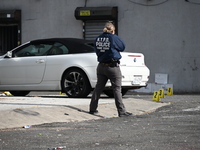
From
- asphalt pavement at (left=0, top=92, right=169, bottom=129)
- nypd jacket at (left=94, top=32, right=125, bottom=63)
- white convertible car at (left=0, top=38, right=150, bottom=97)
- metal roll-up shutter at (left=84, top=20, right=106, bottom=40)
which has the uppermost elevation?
metal roll-up shutter at (left=84, top=20, right=106, bottom=40)

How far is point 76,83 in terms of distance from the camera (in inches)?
539

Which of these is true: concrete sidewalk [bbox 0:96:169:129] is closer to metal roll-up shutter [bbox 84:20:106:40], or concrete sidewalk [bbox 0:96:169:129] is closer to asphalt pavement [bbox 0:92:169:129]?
asphalt pavement [bbox 0:92:169:129]

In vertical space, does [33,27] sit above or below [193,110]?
above

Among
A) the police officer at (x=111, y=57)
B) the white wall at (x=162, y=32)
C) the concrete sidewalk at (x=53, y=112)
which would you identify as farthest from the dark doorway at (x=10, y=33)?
the police officer at (x=111, y=57)

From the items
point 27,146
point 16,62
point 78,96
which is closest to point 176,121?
point 27,146

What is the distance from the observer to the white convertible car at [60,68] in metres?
13.5

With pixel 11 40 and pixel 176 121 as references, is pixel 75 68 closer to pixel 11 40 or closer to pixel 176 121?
pixel 176 121

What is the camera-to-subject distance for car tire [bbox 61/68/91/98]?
13539 mm

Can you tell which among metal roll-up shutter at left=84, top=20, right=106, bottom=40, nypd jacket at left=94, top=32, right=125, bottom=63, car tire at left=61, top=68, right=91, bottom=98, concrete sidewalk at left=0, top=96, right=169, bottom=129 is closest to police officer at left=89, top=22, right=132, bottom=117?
nypd jacket at left=94, top=32, right=125, bottom=63

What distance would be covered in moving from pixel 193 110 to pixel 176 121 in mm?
2140

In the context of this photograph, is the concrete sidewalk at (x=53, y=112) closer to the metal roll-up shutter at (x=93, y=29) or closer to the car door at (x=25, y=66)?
the car door at (x=25, y=66)

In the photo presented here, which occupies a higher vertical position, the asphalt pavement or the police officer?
the police officer

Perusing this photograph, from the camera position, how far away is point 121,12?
21.9m

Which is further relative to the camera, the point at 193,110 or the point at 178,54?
the point at 178,54
